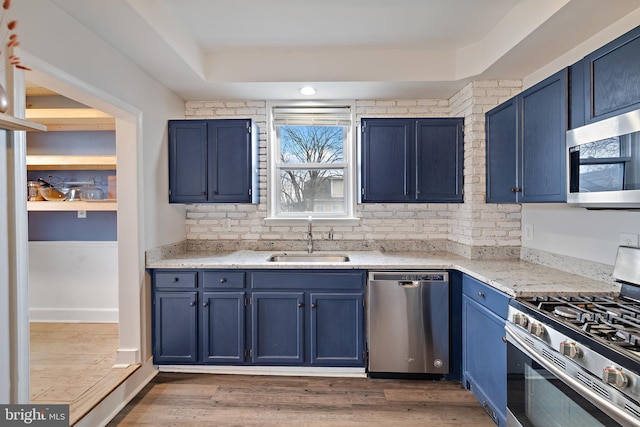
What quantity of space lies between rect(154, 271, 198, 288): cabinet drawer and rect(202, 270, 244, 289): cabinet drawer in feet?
0.36

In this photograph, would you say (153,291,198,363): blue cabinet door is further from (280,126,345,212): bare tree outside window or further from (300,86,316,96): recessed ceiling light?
(300,86,316,96): recessed ceiling light

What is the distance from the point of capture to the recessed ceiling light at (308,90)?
10.1 feet

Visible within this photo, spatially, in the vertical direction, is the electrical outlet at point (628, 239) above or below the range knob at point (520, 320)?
above

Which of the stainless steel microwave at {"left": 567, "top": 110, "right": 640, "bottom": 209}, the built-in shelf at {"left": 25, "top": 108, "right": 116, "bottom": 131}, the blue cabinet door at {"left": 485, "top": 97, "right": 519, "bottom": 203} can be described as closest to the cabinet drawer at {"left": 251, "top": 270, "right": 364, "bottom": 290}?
the blue cabinet door at {"left": 485, "top": 97, "right": 519, "bottom": 203}

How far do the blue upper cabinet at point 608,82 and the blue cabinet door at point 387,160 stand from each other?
4.41 feet

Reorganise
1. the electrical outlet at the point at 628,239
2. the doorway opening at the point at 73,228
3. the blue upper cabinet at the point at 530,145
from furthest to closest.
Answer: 1. the doorway opening at the point at 73,228
2. the blue upper cabinet at the point at 530,145
3. the electrical outlet at the point at 628,239

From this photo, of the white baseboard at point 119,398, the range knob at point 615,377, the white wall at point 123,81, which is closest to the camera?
Result: the range knob at point 615,377

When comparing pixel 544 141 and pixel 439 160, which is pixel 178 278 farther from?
pixel 544 141

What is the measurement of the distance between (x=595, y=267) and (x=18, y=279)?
10.5ft

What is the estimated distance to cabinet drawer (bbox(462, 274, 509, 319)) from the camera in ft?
6.66

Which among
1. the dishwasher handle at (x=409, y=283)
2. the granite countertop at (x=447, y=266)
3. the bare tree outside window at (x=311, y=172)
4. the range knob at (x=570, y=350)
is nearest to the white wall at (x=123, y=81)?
the granite countertop at (x=447, y=266)

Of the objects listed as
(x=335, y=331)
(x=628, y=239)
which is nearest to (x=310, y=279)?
(x=335, y=331)

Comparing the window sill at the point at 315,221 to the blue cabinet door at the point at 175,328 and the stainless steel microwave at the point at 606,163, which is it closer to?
the blue cabinet door at the point at 175,328

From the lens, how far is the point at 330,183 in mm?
3602
